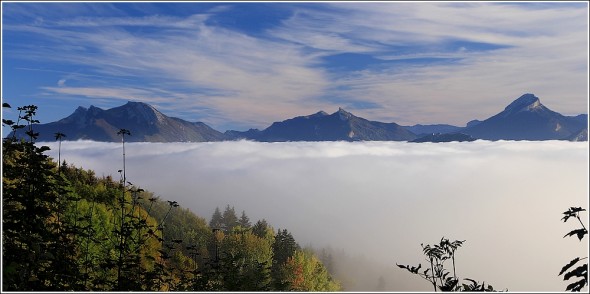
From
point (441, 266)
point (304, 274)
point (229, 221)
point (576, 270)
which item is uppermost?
point (576, 270)

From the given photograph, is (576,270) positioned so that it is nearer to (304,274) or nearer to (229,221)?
(304,274)

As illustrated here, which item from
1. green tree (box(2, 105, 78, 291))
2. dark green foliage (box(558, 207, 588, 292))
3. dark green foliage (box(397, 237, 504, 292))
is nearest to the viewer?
dark green foliage (box(558, 207, 588, 292))

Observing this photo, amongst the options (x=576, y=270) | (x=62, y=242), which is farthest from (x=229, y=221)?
(x=576, y=270)

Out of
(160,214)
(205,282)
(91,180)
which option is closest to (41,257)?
(205,282)

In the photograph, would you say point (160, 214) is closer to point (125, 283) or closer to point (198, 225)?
point (198, 225)

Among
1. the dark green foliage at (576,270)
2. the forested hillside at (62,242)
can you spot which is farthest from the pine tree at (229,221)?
the dark green foliage at (576,270)

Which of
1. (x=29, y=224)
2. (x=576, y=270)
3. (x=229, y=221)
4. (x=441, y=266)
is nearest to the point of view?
(x=576, y=270)

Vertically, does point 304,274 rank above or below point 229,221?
below

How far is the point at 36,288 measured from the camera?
6.71 meters

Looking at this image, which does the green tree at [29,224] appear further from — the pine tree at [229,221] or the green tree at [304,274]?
the pine tree at [229,221]

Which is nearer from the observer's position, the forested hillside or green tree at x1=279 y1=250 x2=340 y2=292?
the forested hillside

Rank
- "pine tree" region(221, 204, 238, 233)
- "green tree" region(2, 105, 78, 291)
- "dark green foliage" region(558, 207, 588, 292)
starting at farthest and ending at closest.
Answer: "pine tree" region(221, 204, 238, 233) < "green tree" region(2, 105, 78, 291) < "dark green foliage" region(558, 207, 588, 292)

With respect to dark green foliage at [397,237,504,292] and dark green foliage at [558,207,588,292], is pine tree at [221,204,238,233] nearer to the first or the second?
dark green foliage at [397,237,504,292]

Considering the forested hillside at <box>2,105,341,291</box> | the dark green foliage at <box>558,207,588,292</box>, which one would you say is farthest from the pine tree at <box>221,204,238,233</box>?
the dark green foliage at <box>558,207,588,292</box>
